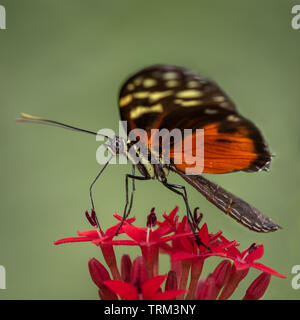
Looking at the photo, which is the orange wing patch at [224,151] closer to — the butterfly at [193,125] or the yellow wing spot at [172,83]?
the butterfly at [193,125]

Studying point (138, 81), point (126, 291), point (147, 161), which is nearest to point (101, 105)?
point (147, 161)

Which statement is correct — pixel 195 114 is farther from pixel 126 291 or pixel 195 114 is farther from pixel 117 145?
pixel 126 291

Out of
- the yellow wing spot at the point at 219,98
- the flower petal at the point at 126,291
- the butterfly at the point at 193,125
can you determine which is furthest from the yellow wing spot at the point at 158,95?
the flower petal at the point at 126,291

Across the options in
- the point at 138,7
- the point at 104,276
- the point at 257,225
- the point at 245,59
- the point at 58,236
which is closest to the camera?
the point at 104,276

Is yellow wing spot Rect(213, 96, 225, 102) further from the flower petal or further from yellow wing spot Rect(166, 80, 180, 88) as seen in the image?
the flower petal

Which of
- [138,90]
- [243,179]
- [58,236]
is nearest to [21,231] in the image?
[58,236]

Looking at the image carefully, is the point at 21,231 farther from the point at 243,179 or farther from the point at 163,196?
the point at 243,179
